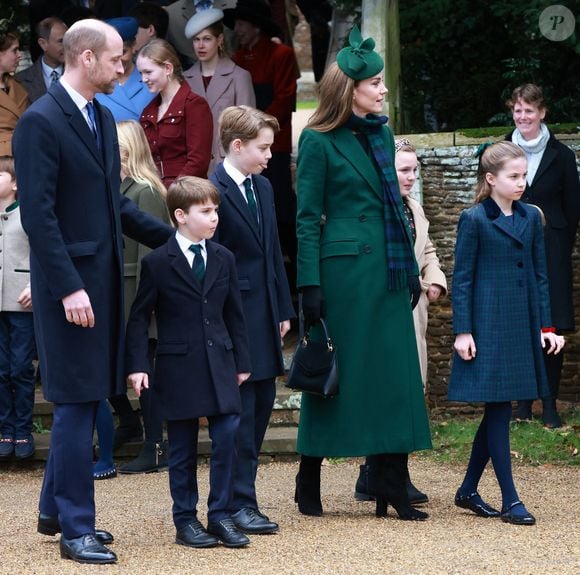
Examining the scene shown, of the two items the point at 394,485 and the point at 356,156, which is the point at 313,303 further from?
the point at 394,485

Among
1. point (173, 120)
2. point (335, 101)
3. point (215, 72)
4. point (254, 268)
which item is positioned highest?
point (215, 72)

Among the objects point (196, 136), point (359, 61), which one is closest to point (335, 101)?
point (359, 61)

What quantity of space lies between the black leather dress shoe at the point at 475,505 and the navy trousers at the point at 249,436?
93 centimetres

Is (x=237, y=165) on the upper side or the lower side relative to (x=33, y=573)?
upper

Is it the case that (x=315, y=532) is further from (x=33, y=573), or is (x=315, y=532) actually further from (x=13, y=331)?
(x=13, y=331)

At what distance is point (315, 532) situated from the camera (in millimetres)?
5949

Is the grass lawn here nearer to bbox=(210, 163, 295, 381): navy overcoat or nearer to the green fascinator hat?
bbox=(210, 163, 295, 381): navy overcoat

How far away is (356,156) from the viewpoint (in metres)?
6.24

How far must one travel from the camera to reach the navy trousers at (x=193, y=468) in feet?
18.7

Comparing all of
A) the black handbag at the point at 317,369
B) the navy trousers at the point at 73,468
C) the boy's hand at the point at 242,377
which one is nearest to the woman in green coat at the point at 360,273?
the black handbag at the point at 317,369

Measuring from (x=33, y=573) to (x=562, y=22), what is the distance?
576cm

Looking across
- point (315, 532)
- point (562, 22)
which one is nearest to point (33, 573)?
point (315, 532)

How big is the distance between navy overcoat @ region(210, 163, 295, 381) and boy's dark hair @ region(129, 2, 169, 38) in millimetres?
3739

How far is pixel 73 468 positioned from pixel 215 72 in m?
4.44
